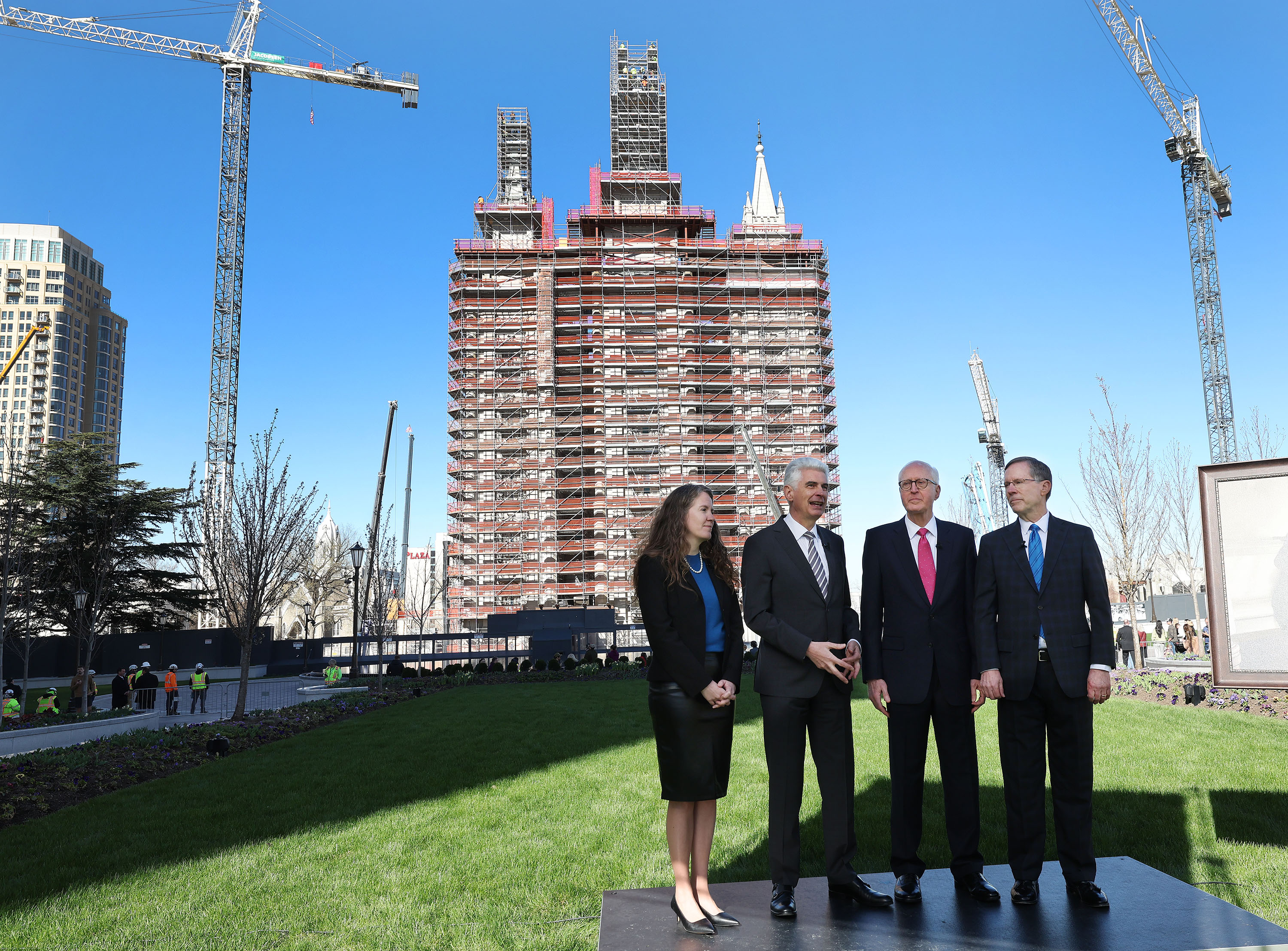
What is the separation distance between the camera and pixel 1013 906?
13.6 feet

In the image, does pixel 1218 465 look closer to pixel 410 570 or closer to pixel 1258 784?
pixel 1258 784

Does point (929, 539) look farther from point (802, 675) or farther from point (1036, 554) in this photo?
point (802, 675)

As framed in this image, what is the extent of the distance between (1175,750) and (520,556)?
5869 cm

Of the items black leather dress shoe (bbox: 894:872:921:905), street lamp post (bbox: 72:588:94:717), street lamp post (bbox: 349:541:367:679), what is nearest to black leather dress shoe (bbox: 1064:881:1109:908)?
black leather dress shoe (bbox: 894:872:921:905)

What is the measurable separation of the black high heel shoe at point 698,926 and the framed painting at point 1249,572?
3676mm

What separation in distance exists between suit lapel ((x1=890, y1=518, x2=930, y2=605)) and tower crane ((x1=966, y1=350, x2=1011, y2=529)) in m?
73.5

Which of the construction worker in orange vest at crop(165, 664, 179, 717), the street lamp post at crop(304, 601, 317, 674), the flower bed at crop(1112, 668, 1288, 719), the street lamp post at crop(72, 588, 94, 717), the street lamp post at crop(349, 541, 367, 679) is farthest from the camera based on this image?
the street lamp post at crop(304, 601, 317, 674)

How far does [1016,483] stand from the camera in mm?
4566

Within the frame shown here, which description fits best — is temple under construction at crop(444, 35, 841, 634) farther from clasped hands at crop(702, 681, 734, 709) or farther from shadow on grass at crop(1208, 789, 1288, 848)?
clasped hands at crop(702, 681, 734, 709)

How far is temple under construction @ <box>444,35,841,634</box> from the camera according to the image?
6694 centimetres

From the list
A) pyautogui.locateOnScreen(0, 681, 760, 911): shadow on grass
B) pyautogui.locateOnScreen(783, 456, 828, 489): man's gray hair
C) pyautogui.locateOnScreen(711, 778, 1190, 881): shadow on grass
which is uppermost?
pyautogui.locateOnScreen(783, 456, 828, 489): man's gray hair

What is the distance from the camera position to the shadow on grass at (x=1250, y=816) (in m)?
6.03

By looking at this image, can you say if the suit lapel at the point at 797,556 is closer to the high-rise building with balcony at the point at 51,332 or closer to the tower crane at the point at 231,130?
the tower crane at the point at 231,130

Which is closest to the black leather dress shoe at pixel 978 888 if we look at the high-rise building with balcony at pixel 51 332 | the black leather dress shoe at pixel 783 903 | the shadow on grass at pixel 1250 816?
the black leather dress shoe at pixel 783 903
